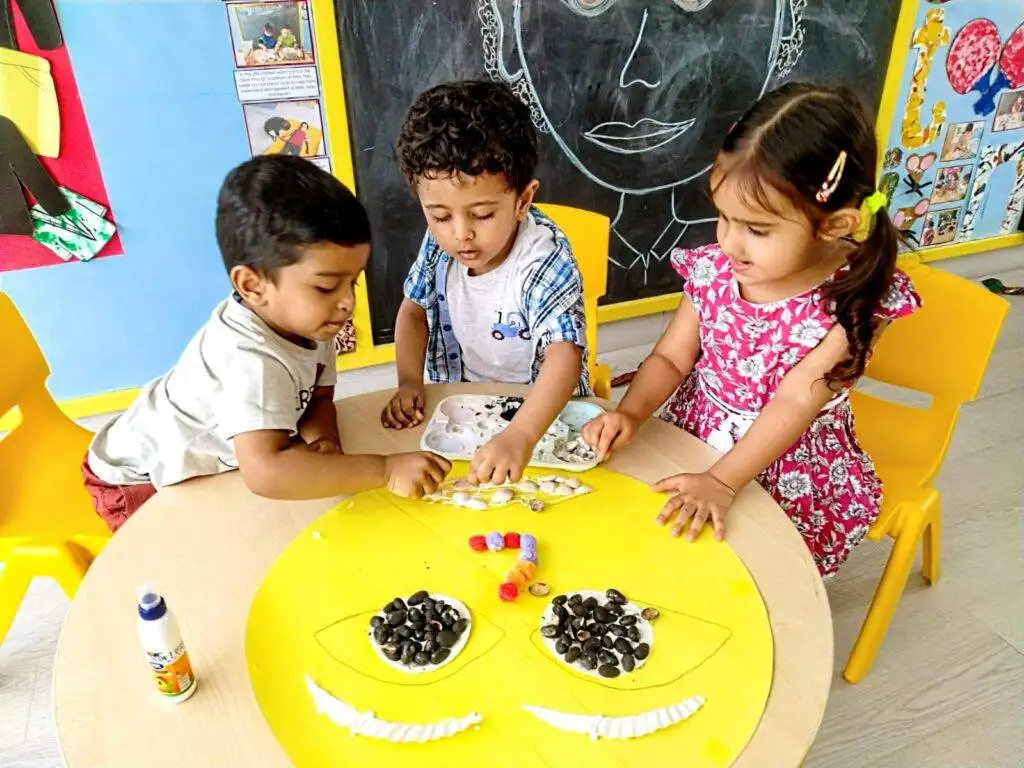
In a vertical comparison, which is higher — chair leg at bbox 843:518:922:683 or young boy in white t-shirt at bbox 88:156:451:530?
young boy in white t-shirt at bbox 88:156:451:530

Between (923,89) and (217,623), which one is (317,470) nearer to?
(217,623)

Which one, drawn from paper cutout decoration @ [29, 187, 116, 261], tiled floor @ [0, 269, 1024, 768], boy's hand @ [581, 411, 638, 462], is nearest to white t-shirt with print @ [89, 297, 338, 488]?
boy's hand @ [581, 411, 638, 462]

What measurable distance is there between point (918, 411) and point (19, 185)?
2272 millimetres

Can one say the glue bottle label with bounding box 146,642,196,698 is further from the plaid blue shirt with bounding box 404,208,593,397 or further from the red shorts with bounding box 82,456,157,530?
the plaid blue shirt with bounding box 404,208,593,397

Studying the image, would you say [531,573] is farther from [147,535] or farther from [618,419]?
[147,535]

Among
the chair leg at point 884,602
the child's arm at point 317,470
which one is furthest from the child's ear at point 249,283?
the chair leg at point 884,602

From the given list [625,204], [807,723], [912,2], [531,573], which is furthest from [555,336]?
[912,2]

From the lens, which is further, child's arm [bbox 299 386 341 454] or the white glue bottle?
child's arm [bbox 299 386 341 454]

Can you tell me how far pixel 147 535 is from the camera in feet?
3.21

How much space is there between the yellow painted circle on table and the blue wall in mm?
1431

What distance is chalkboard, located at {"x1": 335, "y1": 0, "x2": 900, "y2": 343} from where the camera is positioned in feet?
6.93

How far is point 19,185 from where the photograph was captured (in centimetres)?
193

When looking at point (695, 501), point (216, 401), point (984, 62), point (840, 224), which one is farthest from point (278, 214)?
point (984, 62)

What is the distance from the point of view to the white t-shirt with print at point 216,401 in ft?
3.33
